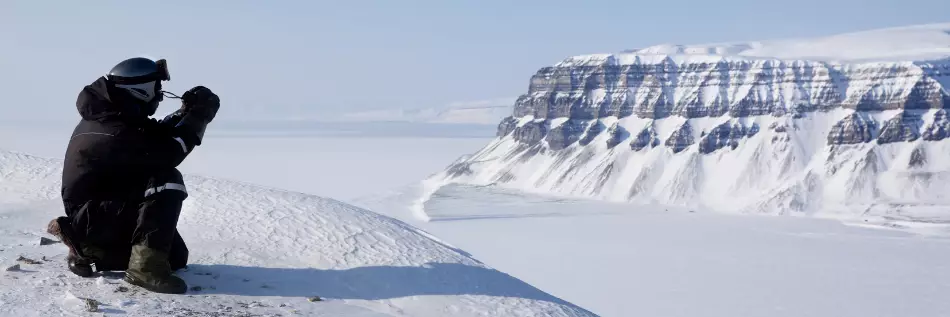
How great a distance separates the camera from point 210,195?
12570 mm

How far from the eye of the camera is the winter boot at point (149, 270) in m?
7.86

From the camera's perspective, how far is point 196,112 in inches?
320

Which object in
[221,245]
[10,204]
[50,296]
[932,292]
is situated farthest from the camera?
[932,292]

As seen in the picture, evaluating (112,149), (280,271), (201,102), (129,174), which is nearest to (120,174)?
(129,174)

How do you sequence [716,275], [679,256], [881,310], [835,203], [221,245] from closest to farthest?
[221,245] < [881,310] < [716,275] < [679,256] < [835,203]

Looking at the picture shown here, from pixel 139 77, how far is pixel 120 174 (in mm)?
882

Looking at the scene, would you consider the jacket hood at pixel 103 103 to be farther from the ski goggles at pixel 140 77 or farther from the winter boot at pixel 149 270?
the winter boot at pixel 149 270

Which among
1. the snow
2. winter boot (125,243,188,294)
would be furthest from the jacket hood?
the snow

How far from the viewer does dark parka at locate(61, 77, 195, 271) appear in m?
7.87

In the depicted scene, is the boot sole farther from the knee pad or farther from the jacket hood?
the jacket hood

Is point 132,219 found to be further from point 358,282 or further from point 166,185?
point 358,282

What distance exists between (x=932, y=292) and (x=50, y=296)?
336 feet

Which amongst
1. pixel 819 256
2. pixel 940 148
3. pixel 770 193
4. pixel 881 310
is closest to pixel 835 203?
pixel 770 193

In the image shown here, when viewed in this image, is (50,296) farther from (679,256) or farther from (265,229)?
(679,256)
